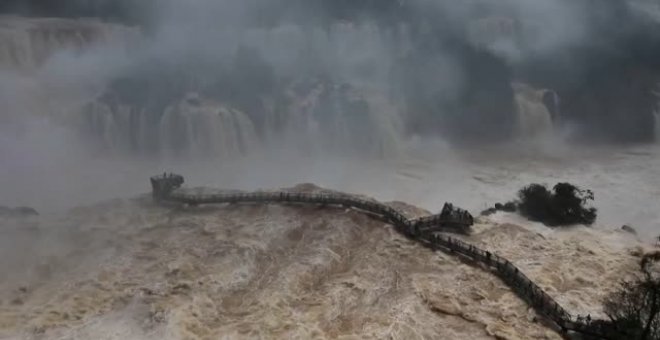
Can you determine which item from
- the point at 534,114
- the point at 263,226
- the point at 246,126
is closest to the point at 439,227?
the point at 263,226

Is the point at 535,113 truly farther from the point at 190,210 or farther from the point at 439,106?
the point at 190,210

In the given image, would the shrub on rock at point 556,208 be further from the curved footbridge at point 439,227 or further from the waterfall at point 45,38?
the waterfall at point 45,38

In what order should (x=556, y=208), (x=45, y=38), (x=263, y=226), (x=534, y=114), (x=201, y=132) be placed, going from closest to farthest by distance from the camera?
(x=263, y=226), (x=556, y=208), (x=201, y=132), (x=45, y=38), (x=534, y=114)

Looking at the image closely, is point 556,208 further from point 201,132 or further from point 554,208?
point 201,132

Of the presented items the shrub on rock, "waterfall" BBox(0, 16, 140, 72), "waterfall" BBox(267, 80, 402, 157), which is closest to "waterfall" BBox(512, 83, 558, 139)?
"waterfall" BBox(267, 80, 402, 157)

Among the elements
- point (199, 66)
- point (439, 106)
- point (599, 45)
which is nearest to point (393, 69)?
point (439, 106)

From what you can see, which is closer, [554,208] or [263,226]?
[263,226]
